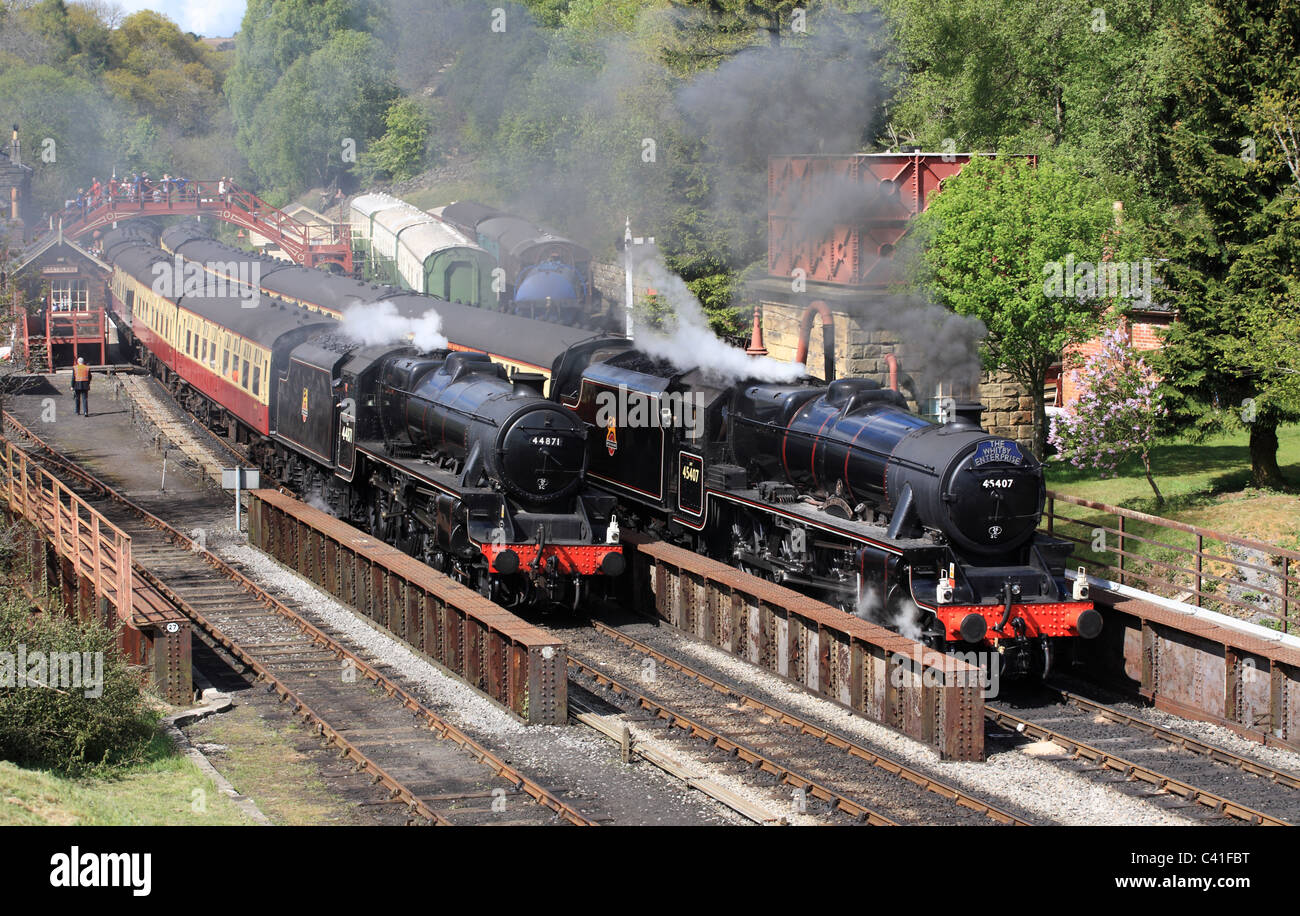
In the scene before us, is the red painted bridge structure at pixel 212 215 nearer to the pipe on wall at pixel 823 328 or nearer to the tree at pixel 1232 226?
the pipe on wall at pixel 823 328

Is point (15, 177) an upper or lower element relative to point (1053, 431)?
upper

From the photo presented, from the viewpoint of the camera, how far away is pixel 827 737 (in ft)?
43.5

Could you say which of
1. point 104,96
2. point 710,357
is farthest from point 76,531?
point 104,96

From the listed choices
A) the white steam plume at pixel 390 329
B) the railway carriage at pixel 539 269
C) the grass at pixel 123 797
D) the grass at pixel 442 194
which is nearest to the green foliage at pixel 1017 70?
the railway carriage at pixel 539 269

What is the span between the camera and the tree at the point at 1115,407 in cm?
2244

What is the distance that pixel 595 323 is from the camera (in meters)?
43.8

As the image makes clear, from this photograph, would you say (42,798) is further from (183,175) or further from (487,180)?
(183,175)

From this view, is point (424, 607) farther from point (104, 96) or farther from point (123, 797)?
point (104, 96)

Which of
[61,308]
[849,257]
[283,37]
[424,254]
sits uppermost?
[283,37]

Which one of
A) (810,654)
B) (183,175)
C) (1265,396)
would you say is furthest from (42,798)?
(183,175)

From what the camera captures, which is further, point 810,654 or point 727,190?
point 727,190

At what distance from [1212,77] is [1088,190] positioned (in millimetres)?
2861

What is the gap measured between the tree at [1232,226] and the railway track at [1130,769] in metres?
9.83

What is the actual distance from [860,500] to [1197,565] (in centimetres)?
382
